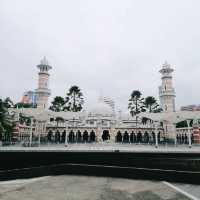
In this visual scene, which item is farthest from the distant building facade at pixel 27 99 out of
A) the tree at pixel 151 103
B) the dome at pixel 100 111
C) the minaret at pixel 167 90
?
the minaret at pixel 167 90

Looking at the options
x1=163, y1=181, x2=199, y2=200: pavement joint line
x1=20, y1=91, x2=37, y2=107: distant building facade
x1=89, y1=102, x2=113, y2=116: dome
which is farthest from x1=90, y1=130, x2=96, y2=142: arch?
x1=163, y1=181, x2=199, y2=200: pavement joint line

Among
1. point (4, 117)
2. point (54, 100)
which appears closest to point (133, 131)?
point (54, 100)

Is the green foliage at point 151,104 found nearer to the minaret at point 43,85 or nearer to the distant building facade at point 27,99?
the minaret at point 43,85

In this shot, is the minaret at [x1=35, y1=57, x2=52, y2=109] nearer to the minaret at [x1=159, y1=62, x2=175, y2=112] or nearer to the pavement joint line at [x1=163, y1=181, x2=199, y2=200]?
the minaret at [x1=159, y1=62, x2=175, y2=112]

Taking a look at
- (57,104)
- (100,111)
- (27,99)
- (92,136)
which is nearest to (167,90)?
(100,111)

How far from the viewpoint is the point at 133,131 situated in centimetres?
4438

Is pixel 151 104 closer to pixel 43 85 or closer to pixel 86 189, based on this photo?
pixel 43 85

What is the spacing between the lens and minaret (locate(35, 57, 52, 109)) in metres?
43.2

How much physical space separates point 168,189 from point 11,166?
8.29 m

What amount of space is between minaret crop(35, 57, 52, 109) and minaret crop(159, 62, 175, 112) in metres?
26.3

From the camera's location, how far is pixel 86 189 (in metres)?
7.99

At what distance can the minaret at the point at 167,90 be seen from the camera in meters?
43.1

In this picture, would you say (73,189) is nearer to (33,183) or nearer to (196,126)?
(33,183)

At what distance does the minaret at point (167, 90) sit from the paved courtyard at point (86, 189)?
120 feet
